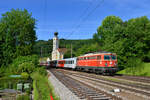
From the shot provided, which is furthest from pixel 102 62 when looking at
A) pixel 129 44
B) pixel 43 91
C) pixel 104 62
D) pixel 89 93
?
pixel 89 93

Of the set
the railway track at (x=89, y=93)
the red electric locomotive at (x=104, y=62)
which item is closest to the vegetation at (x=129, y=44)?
the red electric locomotive at (x=104, y=62)

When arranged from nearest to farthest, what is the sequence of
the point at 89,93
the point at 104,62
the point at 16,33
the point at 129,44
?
the point at 89,93
the point at 104,62
the point at 129,44
the point at 16,33

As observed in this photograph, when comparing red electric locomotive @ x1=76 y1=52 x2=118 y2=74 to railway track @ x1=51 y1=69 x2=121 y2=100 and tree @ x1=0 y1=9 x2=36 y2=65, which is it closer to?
railway track @ x1=51 y1=69 x2=121 y2=100

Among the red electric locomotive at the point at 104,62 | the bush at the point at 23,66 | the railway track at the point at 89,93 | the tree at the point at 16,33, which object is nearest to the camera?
the railway track at the point at 89,93

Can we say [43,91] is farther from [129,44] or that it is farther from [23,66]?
[129,44]

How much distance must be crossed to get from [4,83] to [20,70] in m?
9.07

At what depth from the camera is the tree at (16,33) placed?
36.6 metres

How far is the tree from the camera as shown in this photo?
36.6 metres

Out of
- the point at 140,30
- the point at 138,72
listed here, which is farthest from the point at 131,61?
the point at 140,30

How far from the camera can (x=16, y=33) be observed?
128ft

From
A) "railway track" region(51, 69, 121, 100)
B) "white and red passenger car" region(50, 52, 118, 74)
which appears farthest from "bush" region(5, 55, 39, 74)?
"railway track" region(51, 69, 121, 100)

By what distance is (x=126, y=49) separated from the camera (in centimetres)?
3166

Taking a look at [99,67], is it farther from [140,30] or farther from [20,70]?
[140,30]

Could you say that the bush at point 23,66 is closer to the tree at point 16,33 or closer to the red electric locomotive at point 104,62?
the tree at point 16,33
